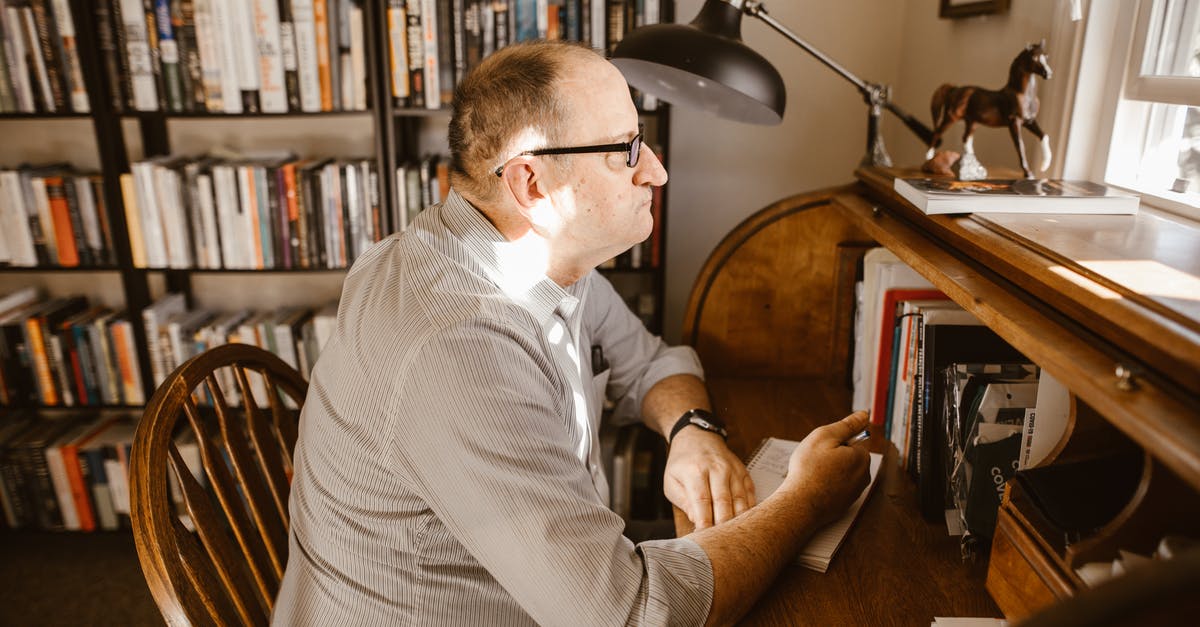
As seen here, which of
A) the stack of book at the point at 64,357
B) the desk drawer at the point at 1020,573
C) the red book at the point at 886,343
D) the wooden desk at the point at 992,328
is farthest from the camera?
the stack of book at the point at 64,357

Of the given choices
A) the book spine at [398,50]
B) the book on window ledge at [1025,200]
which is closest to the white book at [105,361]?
the book spine at [398,50]

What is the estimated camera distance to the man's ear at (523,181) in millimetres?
1043

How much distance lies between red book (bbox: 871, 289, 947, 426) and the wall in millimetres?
794

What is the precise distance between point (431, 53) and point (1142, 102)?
1477 mm

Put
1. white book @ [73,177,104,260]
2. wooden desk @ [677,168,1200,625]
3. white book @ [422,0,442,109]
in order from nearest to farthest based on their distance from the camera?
wooden desk @ [677,168,1200,625], white book @ [422,0,442,109], white book @ [73,177,104,260]

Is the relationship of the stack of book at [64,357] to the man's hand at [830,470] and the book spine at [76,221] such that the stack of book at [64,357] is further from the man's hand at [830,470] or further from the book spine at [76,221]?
the man's hand at [830,470]

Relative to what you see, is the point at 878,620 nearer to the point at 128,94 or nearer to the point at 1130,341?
the point at 1130,341

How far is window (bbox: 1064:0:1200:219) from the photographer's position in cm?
113

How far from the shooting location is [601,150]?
1051mm

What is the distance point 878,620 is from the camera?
2.85 ft

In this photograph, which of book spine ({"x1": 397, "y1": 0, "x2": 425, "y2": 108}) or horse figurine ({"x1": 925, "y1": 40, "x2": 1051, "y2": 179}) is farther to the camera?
book spine ({"x1": 397, "y1": 0, "x2": 425, "y2": 108})

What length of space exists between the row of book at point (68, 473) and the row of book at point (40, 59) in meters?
0.94

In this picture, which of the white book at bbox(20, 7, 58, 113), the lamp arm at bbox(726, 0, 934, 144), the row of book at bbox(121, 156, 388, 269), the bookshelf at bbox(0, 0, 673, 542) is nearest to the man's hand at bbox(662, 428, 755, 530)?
the lamp arm at bbox(726, 0, 934, 144)

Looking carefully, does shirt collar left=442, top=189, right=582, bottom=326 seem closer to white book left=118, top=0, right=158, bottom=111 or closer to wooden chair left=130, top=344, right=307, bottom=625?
wooden chair left=130, top=344, right=307, bottom=625
